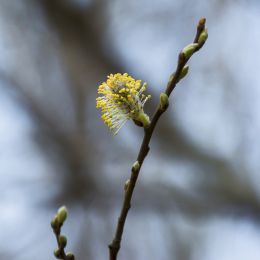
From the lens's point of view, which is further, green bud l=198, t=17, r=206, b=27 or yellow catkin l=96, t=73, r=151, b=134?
yellow catkin l=96, t=73, r=151, b=134

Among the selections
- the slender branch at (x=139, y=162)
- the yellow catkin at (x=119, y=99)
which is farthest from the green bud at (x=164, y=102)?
the yellow catkin at (x=119, y=99)

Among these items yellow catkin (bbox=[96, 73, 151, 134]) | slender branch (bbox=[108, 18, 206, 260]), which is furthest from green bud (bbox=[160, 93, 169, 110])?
yellow catkin (bbox=[96, 73, 151, 134])

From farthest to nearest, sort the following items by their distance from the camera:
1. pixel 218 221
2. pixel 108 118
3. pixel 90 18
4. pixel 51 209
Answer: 1. pixel 90 18
2. pixel 51 209
3. pixel 218 221
4. pixel 108 118

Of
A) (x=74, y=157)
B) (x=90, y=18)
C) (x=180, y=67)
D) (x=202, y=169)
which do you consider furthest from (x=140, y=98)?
(x=90, y=18)

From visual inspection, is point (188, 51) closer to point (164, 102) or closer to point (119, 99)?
point (164, 102)

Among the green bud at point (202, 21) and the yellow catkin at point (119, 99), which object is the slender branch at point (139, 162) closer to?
the green bud at point (202, 21)

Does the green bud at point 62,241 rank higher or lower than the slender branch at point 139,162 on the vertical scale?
lower

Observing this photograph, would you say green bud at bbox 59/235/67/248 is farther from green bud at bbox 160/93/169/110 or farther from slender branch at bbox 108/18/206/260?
green bud at bbox 160/93/169/110

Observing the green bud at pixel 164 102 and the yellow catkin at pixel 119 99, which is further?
the yellow catkin at pixel 119 99

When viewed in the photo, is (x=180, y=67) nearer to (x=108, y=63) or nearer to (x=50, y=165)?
(x=108, y=63)

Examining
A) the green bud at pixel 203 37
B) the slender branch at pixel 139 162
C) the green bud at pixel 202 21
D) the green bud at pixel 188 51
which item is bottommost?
the slender branch at pixel 139 162

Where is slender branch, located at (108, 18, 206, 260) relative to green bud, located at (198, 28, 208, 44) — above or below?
below
